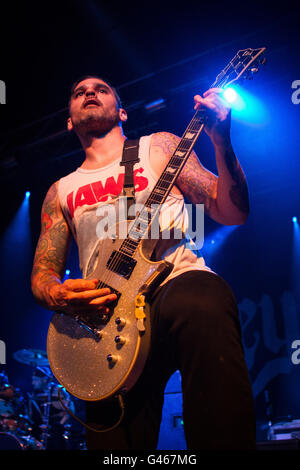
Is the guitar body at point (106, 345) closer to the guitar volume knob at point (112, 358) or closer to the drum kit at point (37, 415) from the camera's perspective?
the guitar volume knob at point (112, 358)

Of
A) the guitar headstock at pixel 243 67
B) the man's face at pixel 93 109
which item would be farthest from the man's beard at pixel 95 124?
the guitar headstock at pixel 243 67

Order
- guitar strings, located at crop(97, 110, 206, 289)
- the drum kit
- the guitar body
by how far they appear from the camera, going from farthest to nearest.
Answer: the drum kit, guitar strings, located at crop(97, 110, 206, 289), the guitar body

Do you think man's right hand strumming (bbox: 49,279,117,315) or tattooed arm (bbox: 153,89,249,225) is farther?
tattooed arm (bbox: 153,89,249,225)

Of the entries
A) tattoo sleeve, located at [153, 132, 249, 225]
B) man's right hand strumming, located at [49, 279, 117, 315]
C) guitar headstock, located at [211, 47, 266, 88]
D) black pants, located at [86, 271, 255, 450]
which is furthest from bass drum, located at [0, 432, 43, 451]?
guitar headstock, located at [211, 47, 266, 88]

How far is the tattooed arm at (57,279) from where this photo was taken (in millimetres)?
1978

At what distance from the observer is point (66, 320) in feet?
7.20

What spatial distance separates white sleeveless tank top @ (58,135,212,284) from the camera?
2195mm

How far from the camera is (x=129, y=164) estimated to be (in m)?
2.63

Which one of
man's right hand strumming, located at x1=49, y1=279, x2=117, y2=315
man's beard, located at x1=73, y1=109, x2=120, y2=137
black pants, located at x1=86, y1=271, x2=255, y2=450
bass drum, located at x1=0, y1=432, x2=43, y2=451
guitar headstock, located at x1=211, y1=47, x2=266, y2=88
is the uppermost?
guitar headstock, located at x1=211, y1=47, x2=266, y2=88

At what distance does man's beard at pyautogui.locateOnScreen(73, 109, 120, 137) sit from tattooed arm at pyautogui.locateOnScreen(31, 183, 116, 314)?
0.54m

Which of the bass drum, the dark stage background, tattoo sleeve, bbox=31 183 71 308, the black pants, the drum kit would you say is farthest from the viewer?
the dark stage background

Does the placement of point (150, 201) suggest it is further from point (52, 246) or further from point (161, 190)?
point (52, 246)

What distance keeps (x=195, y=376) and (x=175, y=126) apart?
7.54 m

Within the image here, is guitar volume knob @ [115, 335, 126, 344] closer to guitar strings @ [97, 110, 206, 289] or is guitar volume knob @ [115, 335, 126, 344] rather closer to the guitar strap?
guitar strings @ [97, 110, 206, 289]
